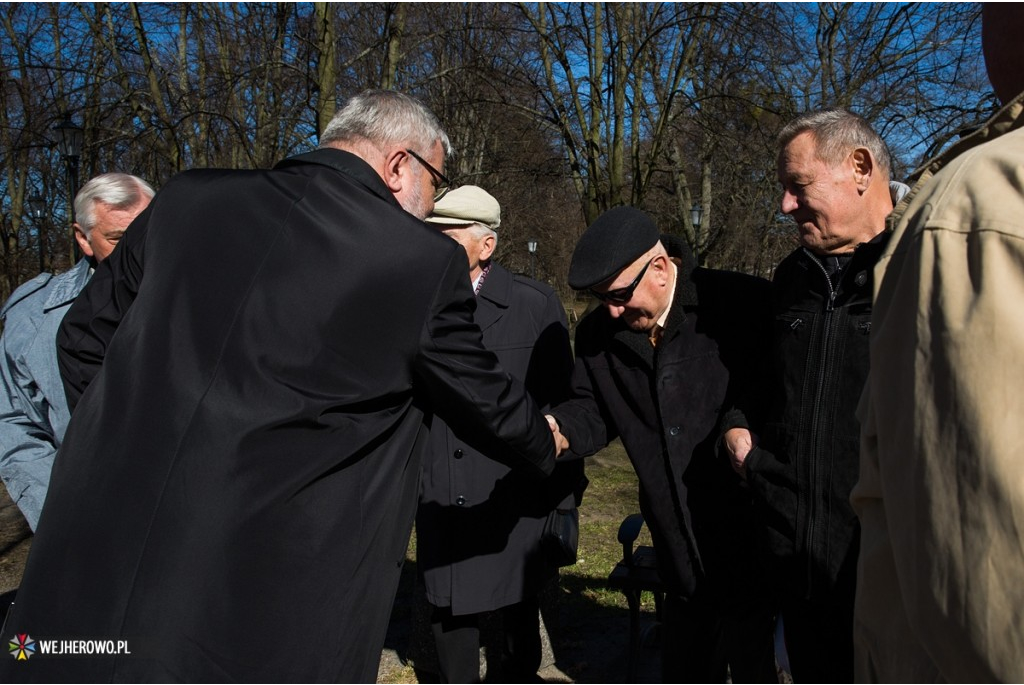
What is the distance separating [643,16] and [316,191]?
1306cm

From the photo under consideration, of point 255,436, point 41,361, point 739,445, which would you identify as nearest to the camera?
point 255,436

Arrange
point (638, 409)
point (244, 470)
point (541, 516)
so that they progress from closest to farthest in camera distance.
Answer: point (244, 470) → point (638, 409) → point (541, 516)

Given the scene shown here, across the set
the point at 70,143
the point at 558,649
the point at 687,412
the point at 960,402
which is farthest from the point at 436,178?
the point at 70,143

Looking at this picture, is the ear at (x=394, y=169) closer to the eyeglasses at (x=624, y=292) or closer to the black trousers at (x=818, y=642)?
the eyeglasses at (x=624, y=292)

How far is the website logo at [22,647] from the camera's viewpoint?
1.59 m

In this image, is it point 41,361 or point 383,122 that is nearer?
point 383,122

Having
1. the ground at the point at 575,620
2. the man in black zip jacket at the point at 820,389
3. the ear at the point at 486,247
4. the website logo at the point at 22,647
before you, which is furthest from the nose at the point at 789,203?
the ground at the point at 575,620

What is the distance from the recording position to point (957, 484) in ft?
2.87

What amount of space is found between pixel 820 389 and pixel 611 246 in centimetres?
78

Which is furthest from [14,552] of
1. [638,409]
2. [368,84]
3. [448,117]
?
[448,117]

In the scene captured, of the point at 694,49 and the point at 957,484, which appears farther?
the point at 694,49

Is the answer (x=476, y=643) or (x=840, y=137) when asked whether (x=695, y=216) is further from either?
(x=840, y=137)

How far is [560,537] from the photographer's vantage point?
3070mm

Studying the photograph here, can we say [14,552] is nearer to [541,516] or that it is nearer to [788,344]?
[541,516]
